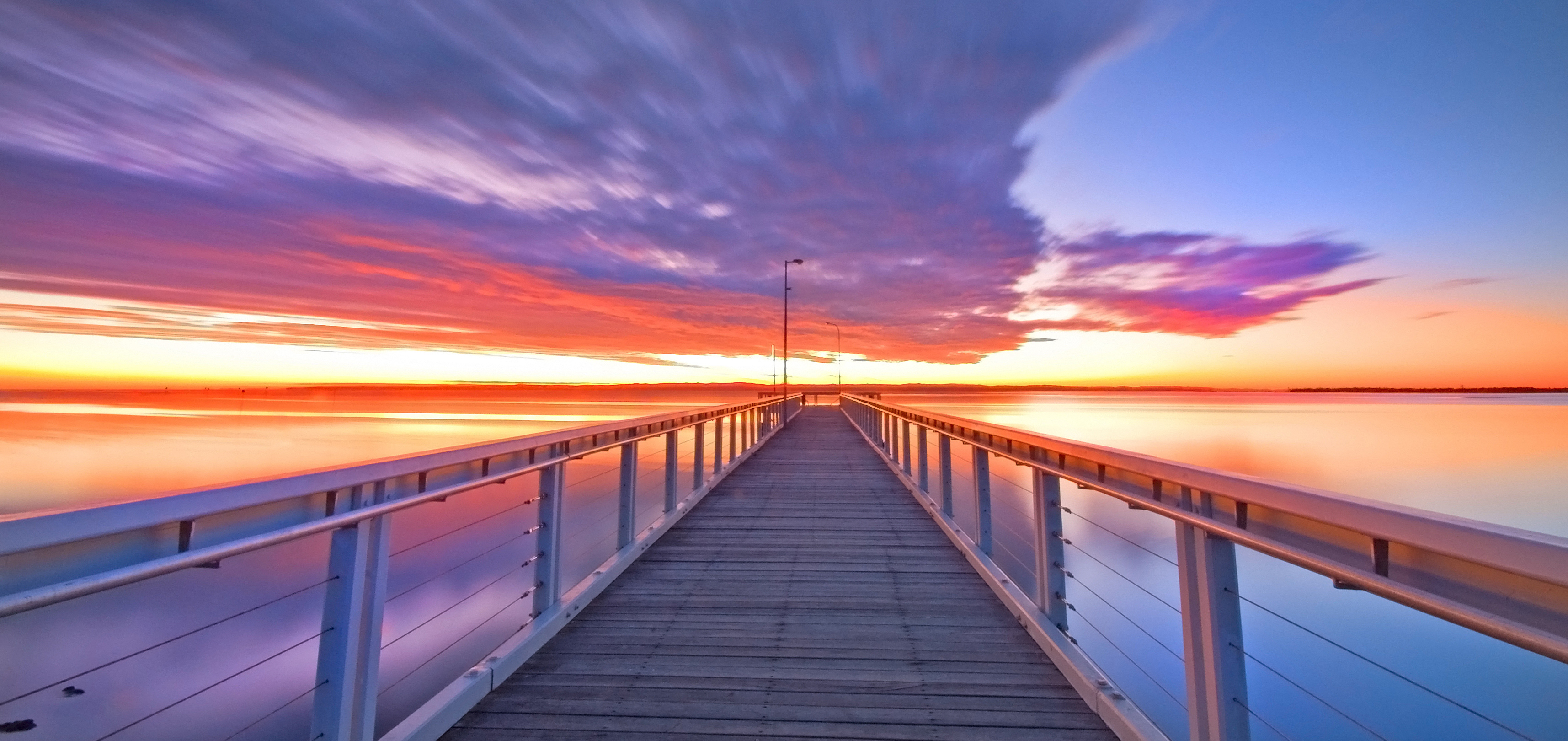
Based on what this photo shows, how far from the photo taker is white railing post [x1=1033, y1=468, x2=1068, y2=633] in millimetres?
2980

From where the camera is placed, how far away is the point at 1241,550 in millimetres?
15492

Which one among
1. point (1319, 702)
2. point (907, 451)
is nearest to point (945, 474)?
point (907, 451)

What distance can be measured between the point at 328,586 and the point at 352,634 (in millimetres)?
166

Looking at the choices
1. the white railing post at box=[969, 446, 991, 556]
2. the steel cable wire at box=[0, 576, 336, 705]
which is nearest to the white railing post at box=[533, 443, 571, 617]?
the steel cable wire at box=[0, 576, 336, 705]

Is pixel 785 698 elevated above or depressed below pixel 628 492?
below

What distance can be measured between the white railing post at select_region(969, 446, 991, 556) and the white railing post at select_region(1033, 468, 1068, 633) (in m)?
1.03

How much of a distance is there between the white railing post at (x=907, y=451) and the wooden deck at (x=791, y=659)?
8.79ft

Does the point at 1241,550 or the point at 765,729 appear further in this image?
the point at 1241,550

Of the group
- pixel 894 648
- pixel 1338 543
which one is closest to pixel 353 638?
pixel 894 648

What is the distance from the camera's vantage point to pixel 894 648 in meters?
3.11

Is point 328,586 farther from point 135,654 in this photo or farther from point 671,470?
point 671,470

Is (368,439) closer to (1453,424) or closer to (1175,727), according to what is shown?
(1175,727)

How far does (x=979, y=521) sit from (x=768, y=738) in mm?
2402

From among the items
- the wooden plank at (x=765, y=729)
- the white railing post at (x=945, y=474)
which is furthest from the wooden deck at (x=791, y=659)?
the white railing post at (x=945, y=474)
